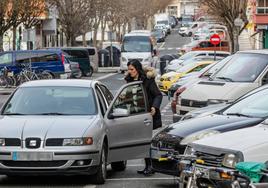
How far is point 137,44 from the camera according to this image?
5156cm

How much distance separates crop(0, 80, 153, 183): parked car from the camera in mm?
10438

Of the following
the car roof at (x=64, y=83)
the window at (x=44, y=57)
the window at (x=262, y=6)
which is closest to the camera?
the car roof at (x=64, y=83)

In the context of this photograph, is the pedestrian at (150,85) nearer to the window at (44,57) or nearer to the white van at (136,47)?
the window at (44,57)

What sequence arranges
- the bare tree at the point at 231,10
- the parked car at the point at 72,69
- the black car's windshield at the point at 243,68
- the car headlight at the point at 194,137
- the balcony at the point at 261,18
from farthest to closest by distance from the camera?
the balcony at the point at 261,18, the bare tree at the point at 231,10, the parked car at the point at 72,69, the black car's windshield at the point at 243,68, the car headlight at the point at 194,137

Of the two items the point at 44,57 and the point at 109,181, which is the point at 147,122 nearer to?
the point at 109,181

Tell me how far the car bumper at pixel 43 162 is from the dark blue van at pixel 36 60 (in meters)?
29.4

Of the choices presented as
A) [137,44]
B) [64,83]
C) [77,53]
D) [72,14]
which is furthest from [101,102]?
[72,14]

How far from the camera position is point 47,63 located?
40625mm

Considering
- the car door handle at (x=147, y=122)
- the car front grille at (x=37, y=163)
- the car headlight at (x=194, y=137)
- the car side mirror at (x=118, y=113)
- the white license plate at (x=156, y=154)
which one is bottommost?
the car front grille at (x=37, y=163)


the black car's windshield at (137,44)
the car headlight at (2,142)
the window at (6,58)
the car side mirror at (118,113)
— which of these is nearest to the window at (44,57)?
the window at (6,58)

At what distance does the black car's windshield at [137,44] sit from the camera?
51375mm

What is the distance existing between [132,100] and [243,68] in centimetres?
441

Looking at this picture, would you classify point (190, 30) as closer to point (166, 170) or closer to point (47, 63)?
point (47, 63)

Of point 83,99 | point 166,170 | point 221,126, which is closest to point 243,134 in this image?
point 221,126
